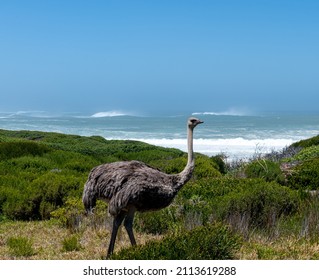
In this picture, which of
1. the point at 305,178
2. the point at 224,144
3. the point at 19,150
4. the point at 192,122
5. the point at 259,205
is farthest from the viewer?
the point at 224,144

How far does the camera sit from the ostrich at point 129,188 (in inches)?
233

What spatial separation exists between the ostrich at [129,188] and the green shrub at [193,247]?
378mm

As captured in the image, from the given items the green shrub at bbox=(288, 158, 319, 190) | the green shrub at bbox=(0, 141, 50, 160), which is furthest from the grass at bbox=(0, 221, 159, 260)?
the green shrub at bbox=(0, 141, 50, 160)

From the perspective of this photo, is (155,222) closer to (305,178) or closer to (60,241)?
(60,241)

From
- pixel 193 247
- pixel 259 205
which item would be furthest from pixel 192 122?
pixel 259 205

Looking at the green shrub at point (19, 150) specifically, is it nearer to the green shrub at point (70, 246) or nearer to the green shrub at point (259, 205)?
the green shrub at point (259, 205)

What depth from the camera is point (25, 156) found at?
1628cm

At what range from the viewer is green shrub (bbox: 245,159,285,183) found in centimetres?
1279

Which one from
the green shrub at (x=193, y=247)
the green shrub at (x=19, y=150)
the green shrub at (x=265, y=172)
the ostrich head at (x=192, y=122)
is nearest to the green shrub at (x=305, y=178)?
the green shrub at (x=265, y=172)

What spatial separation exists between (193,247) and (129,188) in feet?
3.49

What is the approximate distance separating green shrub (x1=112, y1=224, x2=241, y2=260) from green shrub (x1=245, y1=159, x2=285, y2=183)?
6.19 m

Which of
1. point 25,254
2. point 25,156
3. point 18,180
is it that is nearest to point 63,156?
point 25,156

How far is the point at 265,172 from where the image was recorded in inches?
520
